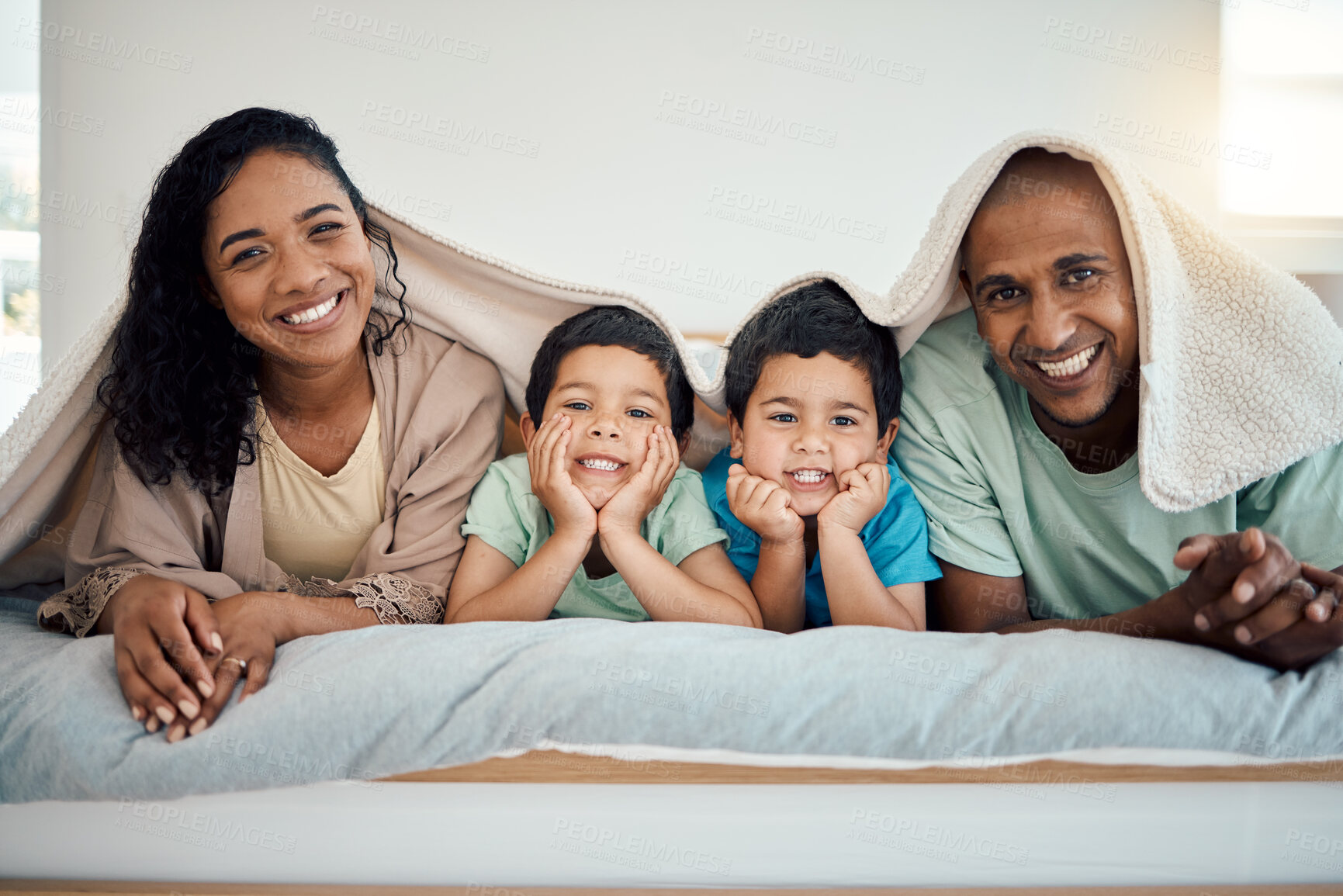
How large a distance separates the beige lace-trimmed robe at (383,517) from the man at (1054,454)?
674 millimetres

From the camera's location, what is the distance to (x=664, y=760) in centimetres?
82

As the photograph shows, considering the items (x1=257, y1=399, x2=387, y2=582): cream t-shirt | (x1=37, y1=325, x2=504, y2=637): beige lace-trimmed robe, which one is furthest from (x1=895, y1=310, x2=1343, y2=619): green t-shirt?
(x1=257, y1=399, x2=387, y2=582): cream t-shirt

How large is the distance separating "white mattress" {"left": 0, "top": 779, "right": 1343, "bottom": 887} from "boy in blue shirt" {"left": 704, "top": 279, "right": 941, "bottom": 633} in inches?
12.3

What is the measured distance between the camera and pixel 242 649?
901 mm

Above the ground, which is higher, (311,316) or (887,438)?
(311,316)

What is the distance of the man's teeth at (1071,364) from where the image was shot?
1108mm

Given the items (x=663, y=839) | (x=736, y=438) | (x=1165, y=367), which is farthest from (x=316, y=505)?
(x=1165, y=367)

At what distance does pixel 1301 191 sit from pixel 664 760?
2730mm

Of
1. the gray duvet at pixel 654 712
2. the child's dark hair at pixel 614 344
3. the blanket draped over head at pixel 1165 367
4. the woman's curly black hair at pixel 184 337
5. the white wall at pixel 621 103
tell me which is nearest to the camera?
the gray duvet at pixel 654 712

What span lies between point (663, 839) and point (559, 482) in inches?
18.8

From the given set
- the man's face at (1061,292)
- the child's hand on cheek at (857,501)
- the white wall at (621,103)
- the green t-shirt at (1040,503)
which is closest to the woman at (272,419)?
the child's hand on cheek at (857,501)

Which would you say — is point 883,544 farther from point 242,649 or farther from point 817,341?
point 242,649

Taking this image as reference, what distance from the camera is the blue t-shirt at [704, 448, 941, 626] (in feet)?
3.80

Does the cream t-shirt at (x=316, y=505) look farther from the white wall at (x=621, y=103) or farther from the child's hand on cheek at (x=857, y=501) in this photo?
the white wall at (x=621, y=103)
